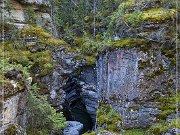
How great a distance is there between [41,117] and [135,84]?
7.56 metres

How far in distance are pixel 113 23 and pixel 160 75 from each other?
20.5ft

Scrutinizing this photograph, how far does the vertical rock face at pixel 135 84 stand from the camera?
2194 cm

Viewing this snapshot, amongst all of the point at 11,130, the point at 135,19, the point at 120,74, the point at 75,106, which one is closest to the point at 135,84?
the point at 120,74

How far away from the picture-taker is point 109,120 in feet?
73.4

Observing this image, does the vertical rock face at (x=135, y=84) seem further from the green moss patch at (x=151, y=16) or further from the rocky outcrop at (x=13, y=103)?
A: the rocky outcrop at (x=13, y=103)

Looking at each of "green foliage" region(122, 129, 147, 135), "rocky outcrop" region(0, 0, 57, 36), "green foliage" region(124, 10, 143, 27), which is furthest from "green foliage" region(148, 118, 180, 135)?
"rocky outcrop" region(0, 0, 57, 36)

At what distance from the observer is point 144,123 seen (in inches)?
854

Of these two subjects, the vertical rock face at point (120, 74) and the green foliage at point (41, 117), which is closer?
the vertical rock face at point (120, 74)

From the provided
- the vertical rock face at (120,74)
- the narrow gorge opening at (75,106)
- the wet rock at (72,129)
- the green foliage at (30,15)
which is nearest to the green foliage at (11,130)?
the vertical rock face at (120,74)

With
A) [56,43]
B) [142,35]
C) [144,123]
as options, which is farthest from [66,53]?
[144,123]

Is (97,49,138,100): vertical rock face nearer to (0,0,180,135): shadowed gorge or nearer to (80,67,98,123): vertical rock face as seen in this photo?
(0,0,180,135): shadowed gorge

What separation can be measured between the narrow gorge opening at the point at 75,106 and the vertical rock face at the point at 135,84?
10.8 metres

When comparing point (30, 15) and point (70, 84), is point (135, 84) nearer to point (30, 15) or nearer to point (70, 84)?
point (70, 84)

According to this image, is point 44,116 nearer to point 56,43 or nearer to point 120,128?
point 120,128
